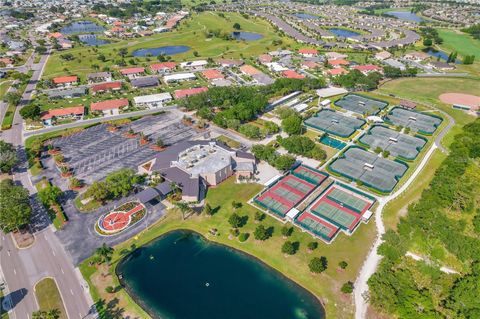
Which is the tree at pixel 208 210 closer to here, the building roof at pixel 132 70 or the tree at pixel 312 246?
the tree at pixel 312 246

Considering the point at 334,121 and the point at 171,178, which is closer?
the point at 171,178

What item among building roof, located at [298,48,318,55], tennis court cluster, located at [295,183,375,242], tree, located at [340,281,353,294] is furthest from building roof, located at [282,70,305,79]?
tree, located at [340,281,353,294]

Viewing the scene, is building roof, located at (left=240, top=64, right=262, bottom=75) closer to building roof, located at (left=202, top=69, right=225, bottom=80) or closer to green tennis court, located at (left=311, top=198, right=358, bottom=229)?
building roof, located at (left=202, top=69, right=225, bottom=80)

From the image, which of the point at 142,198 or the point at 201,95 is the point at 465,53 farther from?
the point at 142,198

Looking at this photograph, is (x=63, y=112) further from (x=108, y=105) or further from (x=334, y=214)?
(x=334, y=214)

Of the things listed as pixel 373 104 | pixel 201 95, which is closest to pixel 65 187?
pixel 201 95

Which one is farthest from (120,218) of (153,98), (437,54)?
(437,54)
